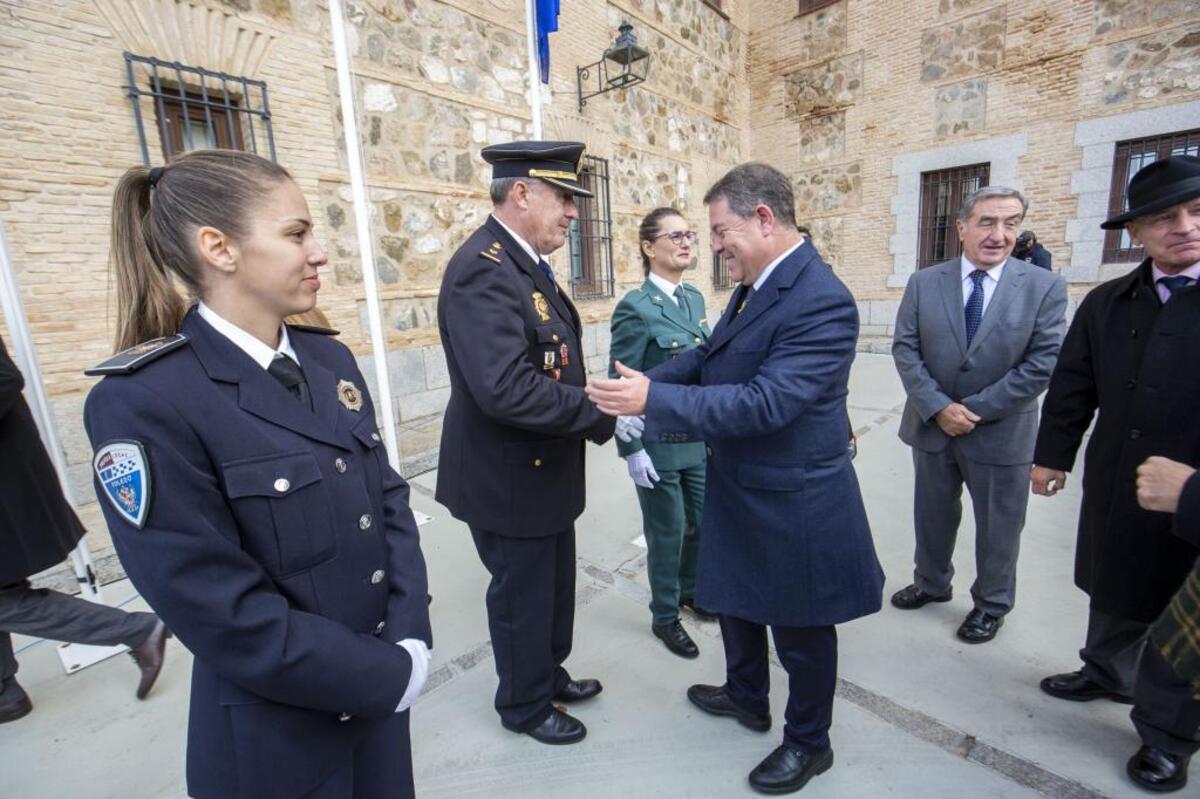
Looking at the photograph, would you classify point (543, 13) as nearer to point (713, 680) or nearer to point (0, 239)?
point (0, 239)

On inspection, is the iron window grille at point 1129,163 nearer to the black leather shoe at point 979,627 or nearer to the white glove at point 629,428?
the black leather shoe at point 979,627

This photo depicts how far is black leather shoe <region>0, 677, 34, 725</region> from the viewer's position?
2.44m

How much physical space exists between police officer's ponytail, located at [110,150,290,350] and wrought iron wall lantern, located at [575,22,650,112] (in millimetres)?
6676

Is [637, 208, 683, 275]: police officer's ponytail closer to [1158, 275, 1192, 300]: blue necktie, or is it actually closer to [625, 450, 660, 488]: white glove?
[625, 450, 660, 488]: white glove

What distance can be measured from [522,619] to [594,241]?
6620 mm

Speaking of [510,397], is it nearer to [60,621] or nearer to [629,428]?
[629,428]

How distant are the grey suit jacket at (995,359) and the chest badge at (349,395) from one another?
236cm

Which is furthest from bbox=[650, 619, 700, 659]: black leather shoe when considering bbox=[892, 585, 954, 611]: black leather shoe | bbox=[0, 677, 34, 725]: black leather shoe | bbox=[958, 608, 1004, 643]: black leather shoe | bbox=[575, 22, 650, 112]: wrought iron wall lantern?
bbox=[575, 22, 650, 112]: wrought iron wall lantern

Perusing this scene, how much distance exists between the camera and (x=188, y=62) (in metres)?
3.94

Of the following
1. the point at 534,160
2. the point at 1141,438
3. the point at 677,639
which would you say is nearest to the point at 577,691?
the point at 677,639

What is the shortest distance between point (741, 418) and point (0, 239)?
3371 millimetres

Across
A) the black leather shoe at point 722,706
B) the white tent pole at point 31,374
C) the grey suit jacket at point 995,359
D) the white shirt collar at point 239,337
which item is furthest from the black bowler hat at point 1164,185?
the white tent pole at point 31,374

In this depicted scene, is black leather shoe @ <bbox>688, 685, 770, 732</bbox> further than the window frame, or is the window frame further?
the window frame

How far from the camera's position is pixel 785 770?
77.6 inches
